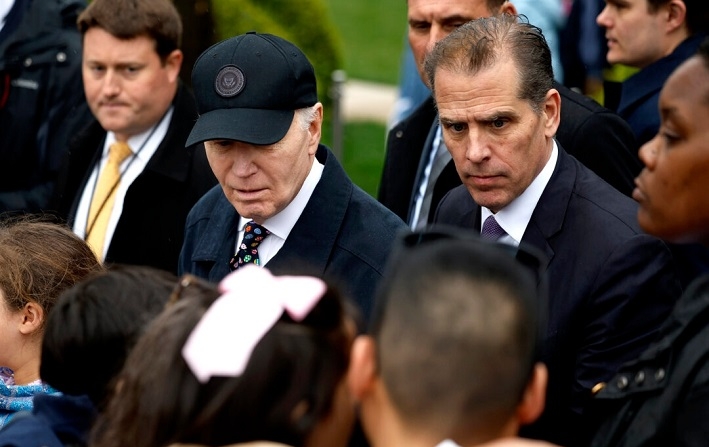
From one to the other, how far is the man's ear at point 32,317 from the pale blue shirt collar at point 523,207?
59.7 inches

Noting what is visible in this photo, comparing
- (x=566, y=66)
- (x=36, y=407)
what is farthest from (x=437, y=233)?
(x=566, y=66)

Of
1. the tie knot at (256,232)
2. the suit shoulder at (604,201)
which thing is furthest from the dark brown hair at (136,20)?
the suit shoulder at (604,201)

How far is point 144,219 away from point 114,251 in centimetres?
19

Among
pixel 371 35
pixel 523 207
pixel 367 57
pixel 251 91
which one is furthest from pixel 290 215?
pixel 371 35

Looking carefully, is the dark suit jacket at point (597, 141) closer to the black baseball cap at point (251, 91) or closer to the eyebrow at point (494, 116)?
the eyebrow at point (494, 116)

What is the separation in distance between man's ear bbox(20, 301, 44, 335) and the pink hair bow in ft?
4.51

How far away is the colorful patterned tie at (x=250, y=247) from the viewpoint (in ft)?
12.9

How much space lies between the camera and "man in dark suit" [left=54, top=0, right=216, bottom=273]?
16.4ft

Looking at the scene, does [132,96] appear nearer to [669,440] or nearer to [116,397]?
[116,397]

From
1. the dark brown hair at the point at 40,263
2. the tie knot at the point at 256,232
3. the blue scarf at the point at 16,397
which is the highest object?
the tie knot at the point at 256,232

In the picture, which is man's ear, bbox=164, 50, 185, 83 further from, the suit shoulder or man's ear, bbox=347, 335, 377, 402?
man's ear, bbox=347, 335, 377, 402

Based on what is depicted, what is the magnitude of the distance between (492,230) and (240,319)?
5.24 feet

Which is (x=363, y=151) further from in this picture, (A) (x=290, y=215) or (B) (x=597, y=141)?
(A) (x=290, y=215)

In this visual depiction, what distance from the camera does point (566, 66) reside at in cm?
1020
